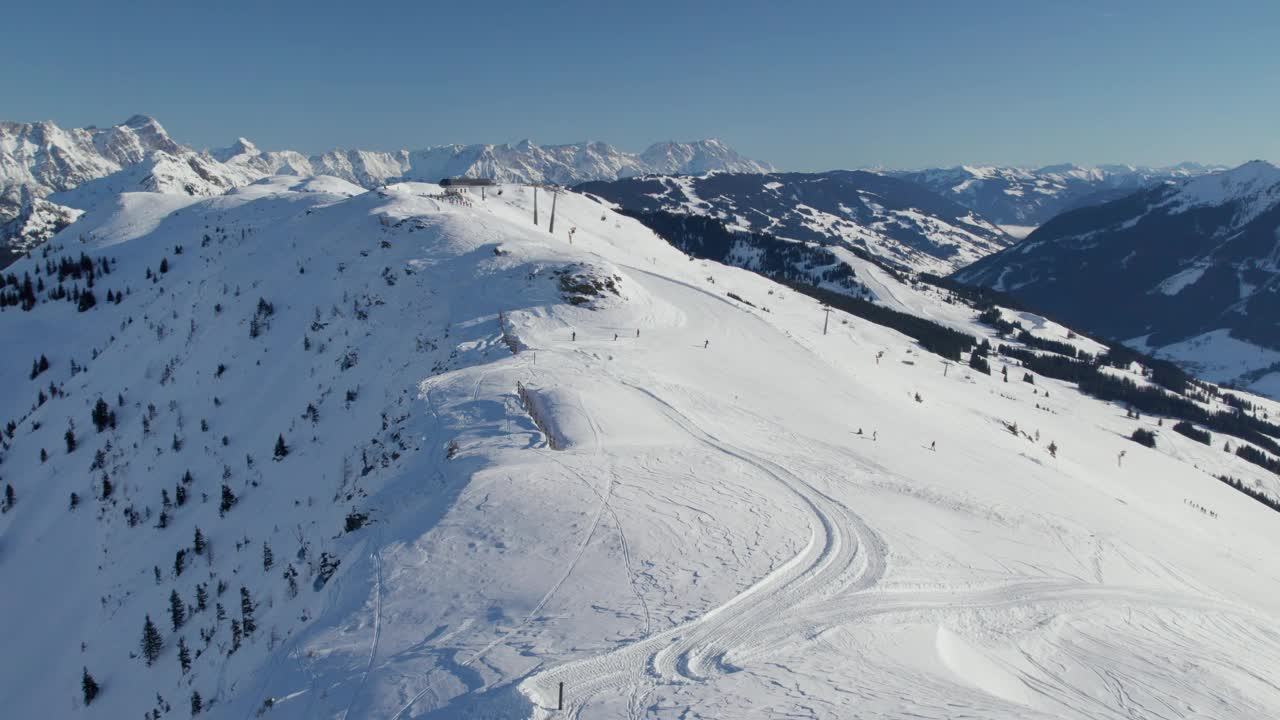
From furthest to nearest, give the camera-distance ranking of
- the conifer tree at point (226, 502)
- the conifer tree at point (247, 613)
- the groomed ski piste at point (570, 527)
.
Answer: the conifer tree at point (226, 502)
the conifer tree at point (247, 613)
the groomed ski piste at point (570, 527)

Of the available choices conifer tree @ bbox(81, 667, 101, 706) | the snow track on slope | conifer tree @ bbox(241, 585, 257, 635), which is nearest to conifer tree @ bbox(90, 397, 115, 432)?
conifer tree @ bbox(81, 667, 101, 706)

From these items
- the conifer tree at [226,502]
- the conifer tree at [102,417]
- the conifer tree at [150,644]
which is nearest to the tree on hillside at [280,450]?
the conifer tree at [226,502]

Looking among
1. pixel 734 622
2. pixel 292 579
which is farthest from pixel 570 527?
pixel 292 579

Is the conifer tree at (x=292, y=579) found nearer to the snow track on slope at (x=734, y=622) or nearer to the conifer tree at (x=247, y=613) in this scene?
the conifer tree at (x=247, y=613)

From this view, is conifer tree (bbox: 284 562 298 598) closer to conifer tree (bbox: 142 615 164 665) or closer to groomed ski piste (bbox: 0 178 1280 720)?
groomed ski piste (bbox: 0 178 1280 720)

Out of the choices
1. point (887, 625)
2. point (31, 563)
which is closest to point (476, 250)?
point (31, 563)
